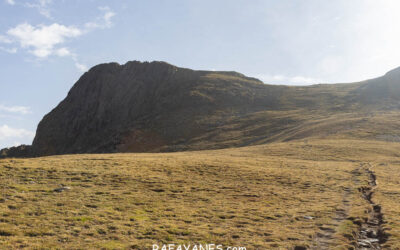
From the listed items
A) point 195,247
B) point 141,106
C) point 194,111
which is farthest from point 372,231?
point 141,106

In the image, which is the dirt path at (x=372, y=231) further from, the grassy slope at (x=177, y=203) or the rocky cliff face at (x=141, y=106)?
the rocky cliff face at (x=141, y=106)

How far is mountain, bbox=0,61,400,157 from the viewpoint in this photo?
3686 inches

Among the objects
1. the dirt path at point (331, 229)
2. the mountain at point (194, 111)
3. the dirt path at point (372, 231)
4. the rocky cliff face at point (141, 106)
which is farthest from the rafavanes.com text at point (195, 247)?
the rocky cliff face at point (141, 106)

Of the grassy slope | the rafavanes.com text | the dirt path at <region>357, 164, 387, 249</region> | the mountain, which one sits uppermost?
the mountain

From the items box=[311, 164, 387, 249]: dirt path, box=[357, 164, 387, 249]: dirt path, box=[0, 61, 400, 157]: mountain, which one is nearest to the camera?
box=[311, 164, 387, 249]: dirt path

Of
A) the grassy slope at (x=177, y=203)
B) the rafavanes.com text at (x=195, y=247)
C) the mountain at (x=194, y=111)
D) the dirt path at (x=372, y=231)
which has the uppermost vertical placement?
the mountain at (x=194, y=111)

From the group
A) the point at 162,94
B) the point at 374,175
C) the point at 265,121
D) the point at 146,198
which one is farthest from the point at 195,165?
the point at 162,94

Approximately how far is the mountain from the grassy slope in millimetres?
47188

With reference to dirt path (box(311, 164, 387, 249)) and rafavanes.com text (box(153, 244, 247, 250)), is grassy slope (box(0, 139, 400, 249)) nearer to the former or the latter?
dirt path (box(311, 164, 387, 249))

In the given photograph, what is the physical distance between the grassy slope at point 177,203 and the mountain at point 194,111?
47.2m

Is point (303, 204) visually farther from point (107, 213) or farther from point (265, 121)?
point (265, 121)

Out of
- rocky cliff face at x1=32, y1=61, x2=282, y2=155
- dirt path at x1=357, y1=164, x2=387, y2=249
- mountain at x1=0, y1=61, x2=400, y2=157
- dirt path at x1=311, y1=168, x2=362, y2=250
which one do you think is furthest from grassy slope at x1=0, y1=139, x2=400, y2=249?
rocky cliff face at x1=32, y1=61, x2=282, y2=155

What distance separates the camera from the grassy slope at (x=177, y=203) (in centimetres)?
1650

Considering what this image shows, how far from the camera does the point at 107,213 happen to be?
20078 mm
